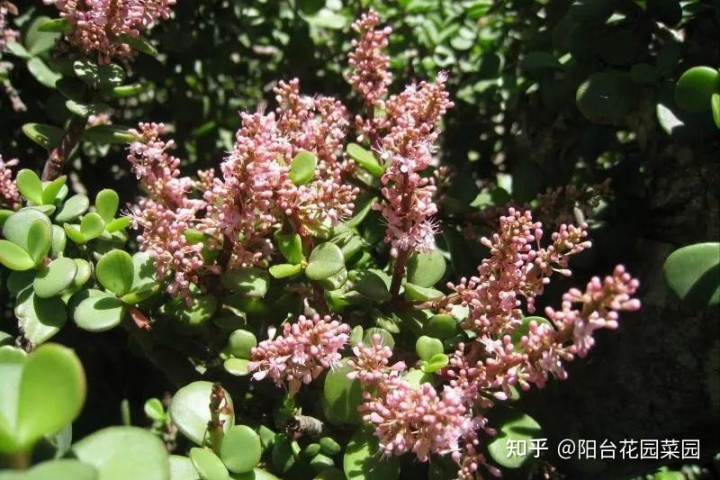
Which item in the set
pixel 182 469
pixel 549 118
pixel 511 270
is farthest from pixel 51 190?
pixel 549 118

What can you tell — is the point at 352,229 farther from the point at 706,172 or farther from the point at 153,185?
the point at 706,172

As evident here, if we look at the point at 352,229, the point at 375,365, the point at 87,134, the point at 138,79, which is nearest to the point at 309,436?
the point at 375,365

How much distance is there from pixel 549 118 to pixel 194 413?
43.8 inches

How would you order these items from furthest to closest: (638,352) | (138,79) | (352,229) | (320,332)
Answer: (138,79), (638,352), (352,229), (320,332)

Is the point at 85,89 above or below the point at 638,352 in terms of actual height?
above

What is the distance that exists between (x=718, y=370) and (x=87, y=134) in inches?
48.9

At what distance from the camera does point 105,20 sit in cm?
114

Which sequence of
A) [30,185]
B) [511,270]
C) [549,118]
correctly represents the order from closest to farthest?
[511,270]
[30,185]
[549,118]

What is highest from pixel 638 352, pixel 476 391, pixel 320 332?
pixel 320 332

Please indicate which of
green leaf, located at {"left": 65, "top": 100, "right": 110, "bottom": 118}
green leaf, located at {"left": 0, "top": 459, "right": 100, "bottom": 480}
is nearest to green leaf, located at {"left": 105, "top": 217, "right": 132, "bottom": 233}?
green leaf, located at {"left": 65, "top": 100, "right": 110, "bottom": 118}

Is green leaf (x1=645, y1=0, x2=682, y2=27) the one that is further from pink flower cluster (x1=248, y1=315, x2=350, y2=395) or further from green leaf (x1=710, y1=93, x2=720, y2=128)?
pink flower cluster (x1=248, y1=315, x2=350, y2=395)

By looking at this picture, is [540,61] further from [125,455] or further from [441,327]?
[125,455]

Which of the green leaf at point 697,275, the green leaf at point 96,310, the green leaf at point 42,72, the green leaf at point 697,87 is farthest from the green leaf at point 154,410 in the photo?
the green leaf at point 697,87

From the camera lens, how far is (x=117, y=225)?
1.12 m
